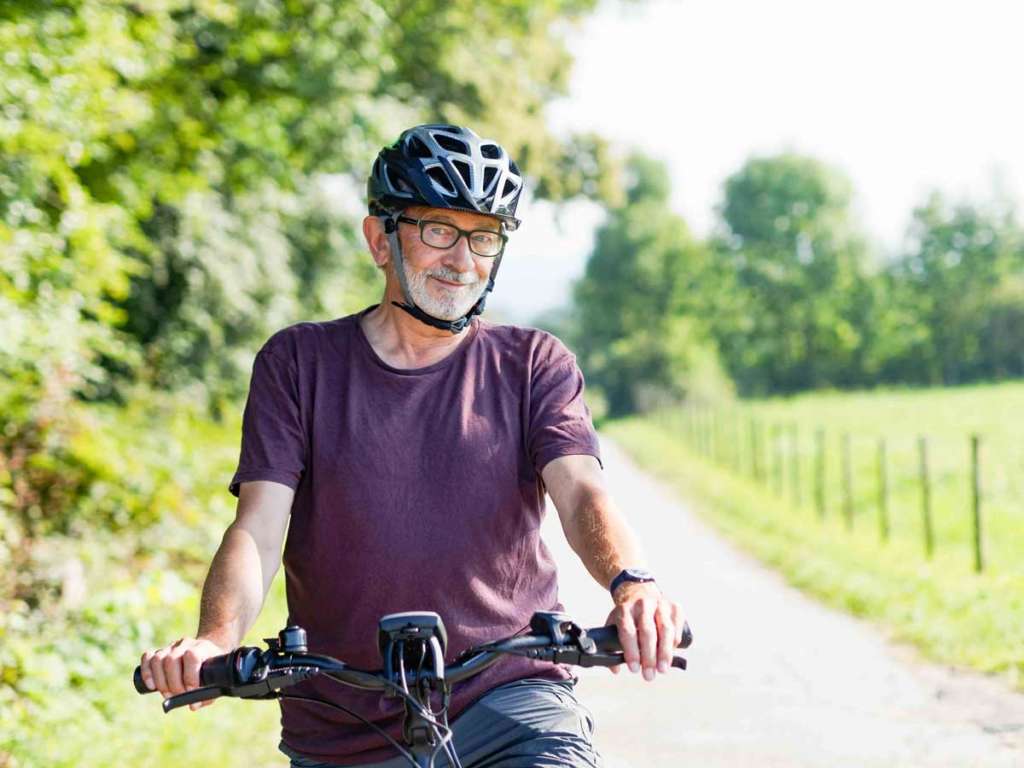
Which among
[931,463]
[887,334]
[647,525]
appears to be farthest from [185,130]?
[887,334]

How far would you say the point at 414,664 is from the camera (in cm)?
264

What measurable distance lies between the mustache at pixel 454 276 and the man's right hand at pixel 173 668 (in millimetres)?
1136

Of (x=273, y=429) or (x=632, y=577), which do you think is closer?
(x=632, y=577)

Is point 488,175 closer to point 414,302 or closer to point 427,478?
point 414,302

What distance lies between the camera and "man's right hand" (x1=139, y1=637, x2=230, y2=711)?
2703 mm

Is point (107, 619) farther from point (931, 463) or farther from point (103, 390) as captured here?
Answer: point (931, 463)

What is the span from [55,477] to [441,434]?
707 cm

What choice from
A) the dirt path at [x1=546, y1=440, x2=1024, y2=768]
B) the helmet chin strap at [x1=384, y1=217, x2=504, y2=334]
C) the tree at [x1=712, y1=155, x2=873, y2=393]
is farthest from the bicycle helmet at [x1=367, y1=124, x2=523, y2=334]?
the tree at [x1=712, y1=155, x2=873, y2=393]

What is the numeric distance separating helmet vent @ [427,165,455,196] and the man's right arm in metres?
0.79

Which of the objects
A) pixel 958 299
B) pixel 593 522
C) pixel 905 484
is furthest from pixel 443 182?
pixel 958 299

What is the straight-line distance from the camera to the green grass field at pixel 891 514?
1021 cm

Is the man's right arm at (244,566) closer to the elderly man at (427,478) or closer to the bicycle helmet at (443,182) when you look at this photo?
the elderly man at (427,478)

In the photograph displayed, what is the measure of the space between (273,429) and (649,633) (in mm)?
1085

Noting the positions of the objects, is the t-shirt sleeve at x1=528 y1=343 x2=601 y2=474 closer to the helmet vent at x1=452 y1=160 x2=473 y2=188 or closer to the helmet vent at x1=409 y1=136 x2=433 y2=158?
the helmet vent at x1=452 y1=160 x2=473 y2=188
